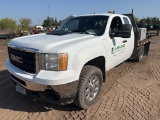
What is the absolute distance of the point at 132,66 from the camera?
23.6ft

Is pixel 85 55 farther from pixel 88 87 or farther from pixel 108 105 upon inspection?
pixel 108 105

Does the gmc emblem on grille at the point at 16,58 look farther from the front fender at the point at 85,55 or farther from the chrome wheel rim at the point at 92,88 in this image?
the chrome wheel rim at the point at 92,88

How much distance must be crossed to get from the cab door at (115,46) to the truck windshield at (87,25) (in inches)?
9.6

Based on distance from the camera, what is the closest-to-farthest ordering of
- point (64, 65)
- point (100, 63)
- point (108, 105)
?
point (64, 65), point (108, 105), point (100, 63)

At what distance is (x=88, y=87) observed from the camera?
3.81 m

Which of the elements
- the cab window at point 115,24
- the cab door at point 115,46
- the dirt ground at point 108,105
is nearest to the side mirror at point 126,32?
the cab door at point 115,46

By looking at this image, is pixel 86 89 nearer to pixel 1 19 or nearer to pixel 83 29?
pixel 83 29

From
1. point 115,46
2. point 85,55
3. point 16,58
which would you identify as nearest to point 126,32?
point 115,46

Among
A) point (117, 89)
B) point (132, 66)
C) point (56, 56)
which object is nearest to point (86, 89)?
point (56, 56)

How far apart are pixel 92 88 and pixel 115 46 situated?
1356 mm

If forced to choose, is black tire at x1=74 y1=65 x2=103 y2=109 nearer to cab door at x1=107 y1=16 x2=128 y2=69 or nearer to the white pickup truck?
the white pickup truck

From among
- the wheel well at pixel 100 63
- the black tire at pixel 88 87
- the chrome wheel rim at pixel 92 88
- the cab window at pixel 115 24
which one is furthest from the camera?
the cab window at pixel 115 24

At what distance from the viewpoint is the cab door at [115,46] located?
4512mm

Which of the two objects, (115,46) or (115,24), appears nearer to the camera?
(115,46)
